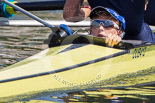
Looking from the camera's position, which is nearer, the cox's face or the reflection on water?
the cox's face

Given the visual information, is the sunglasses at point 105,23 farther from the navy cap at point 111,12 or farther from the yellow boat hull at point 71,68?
the yellow boat hull at point 71,68

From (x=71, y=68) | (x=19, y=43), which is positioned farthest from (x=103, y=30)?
(x=19, y=43)

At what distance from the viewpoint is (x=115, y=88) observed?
4.43 m

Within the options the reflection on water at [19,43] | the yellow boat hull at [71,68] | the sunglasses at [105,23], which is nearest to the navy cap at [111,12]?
the sunglasses at [105,23]

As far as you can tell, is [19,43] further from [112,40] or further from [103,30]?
[112,40]

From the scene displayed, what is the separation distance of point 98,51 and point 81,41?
30cm

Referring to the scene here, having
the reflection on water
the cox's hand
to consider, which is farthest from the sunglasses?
the reflection on water

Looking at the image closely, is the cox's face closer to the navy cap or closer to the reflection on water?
the navy cap

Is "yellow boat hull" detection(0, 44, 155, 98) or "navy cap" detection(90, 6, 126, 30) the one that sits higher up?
"navy cap" detection(90, 6, 126, 30)

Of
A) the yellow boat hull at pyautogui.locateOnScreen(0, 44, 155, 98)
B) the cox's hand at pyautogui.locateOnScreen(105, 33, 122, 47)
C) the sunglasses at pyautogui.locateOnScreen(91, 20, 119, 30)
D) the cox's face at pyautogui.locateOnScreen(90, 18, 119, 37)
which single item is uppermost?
the sunglasses at pyautogui.locateOnScreen(91, 20, 119, 30)

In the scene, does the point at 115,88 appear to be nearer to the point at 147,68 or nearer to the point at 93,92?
Result: the point at 93,92

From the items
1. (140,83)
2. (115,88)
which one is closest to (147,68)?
(140,83)

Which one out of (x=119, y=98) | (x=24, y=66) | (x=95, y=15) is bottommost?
(x=119, y=98)

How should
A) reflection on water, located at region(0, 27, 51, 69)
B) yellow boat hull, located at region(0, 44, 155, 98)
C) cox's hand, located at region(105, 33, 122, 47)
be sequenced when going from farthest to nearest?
1. reflection on water, located at region(0, 27, 51, 69)
2. cox's hand, located at region(105, 33, 122, 47)
3. yellow boat hull, located at region(0, 44, 155, 98)
